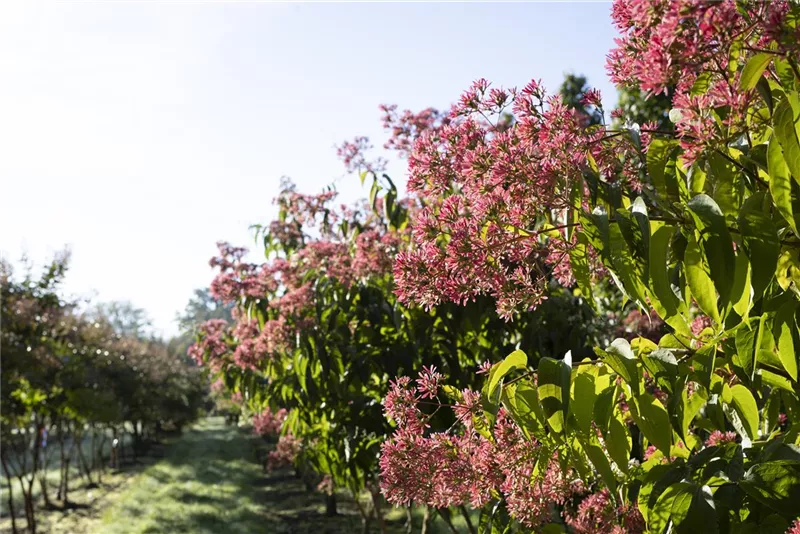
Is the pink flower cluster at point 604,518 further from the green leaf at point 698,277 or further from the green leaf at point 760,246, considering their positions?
the green leaf at point 760,246

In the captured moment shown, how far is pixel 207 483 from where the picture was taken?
18688mm

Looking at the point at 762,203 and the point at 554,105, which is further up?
the point at 554,105

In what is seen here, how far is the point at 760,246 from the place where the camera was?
1.20 meters

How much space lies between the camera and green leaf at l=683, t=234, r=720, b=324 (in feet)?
4.41

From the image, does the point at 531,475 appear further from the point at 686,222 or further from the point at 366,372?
the point at 366,372

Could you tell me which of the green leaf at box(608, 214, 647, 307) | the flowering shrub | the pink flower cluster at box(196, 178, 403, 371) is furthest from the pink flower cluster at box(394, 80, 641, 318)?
the pink flower cluster at box(196, 178, 403, 371)

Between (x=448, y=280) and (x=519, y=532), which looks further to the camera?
(x=519, y=532)

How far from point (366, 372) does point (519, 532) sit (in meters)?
2.04

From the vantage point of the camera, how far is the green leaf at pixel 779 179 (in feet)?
3.84

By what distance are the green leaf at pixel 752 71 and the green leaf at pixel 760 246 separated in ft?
0.72

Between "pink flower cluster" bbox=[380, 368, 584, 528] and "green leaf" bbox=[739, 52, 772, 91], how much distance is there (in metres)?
0.94

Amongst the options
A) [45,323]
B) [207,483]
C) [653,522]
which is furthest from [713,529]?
Answer: [207,483]

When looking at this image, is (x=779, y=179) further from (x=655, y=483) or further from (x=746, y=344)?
(x=655, y=483)

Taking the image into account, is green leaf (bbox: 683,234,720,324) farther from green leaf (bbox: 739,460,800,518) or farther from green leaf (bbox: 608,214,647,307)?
green leaf (bbox: 739,460,800,518)
